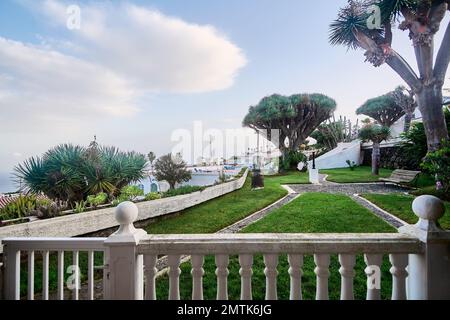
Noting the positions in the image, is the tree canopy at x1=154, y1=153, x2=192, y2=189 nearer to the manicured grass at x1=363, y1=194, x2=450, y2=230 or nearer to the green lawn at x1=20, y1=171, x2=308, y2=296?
the green lawn at x1=20, y1=171, x2=308, y2=296

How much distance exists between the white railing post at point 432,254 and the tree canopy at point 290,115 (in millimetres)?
13074

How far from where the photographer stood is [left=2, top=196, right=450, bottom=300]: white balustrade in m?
1.08

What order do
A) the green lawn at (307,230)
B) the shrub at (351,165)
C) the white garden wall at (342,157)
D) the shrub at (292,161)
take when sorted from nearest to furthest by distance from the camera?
the green lawn at (307,230) → the shrub at (292,161) → the shrub at (351,165) → the white garden wall at (342,157)

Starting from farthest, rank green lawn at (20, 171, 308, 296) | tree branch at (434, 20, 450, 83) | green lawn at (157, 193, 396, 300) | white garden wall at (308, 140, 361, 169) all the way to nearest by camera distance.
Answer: white garden wall at (308, 140, 361, 169), tree branch at (434, 20, 450, 83), green lawn at (20, 171, 308, 296), green lawn at (157, 193, 396, 300)

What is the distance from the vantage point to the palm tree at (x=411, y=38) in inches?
129

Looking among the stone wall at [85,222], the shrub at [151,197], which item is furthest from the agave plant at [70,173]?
the stone wall at [85,222]

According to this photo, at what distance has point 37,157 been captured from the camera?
14.2ft

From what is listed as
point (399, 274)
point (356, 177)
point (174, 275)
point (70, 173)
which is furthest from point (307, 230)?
point (356, 177)

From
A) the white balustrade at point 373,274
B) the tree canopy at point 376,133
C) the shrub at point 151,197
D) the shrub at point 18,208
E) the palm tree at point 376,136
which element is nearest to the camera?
the white balustrade at point 373,274

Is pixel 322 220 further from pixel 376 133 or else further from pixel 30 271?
pixel 376 133

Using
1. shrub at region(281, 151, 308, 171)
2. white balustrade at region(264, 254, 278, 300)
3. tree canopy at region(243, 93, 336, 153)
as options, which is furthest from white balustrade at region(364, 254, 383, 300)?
tree canopy at region(243, 93, 336, 153)

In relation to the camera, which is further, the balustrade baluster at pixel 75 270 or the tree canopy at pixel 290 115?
the tree canopy at pixel 290 115

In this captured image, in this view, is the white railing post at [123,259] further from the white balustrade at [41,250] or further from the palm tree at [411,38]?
the palm tree at [411,38]

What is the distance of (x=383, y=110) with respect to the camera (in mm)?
18312
